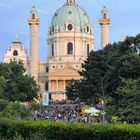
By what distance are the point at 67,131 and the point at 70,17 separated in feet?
408

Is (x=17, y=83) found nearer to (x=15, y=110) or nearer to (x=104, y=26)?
(x=15, y=110)

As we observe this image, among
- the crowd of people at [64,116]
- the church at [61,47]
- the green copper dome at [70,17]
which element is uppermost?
the green copper dome at [70,17]

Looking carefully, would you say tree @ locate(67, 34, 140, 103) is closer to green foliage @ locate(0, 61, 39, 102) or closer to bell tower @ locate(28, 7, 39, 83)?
green foliage @ locate(0, 61, 39, 102)

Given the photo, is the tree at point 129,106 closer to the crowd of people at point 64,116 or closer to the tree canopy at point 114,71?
the tree canopy at point 114,71

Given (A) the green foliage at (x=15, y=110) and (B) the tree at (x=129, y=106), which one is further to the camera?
(A) the green foliage at (x=15, y=110)

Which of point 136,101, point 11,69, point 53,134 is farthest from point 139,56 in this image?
point 11,69

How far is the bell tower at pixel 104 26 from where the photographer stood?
134125 mm

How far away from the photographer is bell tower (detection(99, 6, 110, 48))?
440 feet

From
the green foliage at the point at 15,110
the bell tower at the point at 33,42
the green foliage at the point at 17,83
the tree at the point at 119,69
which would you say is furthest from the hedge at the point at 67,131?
the bell tower at the point at 33,42

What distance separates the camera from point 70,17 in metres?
145

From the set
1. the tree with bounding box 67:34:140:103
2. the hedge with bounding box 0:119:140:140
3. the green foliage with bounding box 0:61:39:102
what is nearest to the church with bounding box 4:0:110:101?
the green foliage with bounding box 0:61:39:102

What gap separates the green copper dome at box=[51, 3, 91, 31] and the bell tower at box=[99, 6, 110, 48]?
8.36 metres

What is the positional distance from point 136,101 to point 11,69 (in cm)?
4581

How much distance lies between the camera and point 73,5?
146500 millimetres
